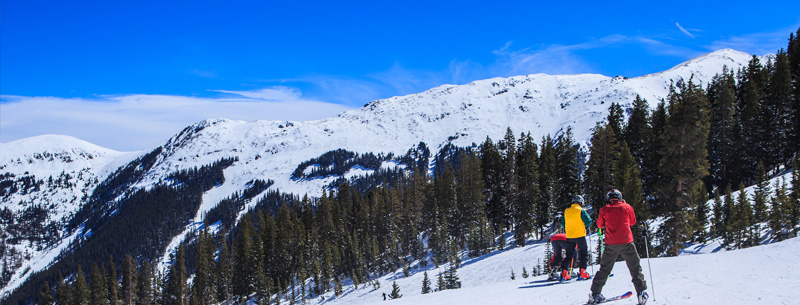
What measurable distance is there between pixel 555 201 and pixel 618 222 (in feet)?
144

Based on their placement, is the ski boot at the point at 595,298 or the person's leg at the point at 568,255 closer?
the ski boot at the point at 595,298

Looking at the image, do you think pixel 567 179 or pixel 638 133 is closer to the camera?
pixel 567 179

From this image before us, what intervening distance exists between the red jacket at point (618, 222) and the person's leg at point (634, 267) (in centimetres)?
19

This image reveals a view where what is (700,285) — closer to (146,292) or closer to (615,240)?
(615,240)

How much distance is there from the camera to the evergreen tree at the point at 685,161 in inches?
1148

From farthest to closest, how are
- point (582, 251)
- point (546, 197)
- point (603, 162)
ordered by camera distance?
1. point (546, 197)
2. point (603, 162)
3. point (582, 251)

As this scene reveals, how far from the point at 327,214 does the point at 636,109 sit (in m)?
49.2

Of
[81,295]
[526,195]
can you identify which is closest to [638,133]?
[526,195]

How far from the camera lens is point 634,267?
30.0 feet

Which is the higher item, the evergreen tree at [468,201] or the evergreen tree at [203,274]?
the evergreen tree at [468,201]

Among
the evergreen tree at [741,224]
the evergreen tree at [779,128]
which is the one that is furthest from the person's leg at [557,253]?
the evergreen tree at [779,128]

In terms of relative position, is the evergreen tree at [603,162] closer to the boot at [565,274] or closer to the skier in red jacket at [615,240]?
the boot at [565,274]

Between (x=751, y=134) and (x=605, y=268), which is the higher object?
(x=751, y=134)

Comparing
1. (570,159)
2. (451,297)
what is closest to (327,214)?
(570,159)
